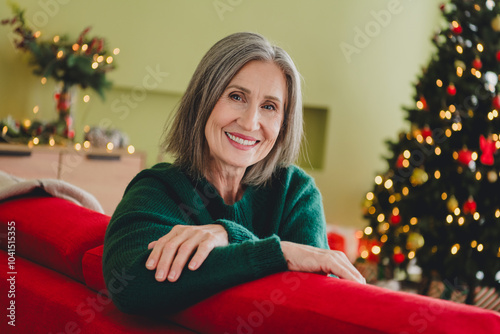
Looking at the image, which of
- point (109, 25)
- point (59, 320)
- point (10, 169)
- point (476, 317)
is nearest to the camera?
point (476, 317)

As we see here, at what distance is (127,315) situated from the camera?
1.02 metres

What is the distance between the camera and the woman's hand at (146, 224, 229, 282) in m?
0.94

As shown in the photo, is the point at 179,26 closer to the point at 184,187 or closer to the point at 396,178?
the point at 396,178

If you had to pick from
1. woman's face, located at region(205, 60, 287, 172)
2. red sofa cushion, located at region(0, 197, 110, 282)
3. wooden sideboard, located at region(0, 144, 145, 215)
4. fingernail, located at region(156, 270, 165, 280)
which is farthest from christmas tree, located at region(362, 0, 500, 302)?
fingernail, located at region(156, 270, 165, 280)

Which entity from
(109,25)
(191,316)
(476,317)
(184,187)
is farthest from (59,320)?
(109,25)

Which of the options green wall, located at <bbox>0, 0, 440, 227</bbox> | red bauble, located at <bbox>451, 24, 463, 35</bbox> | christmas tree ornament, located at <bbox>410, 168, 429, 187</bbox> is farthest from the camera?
green wall, located at <bbox>0, 0, 440, 227</bbox>

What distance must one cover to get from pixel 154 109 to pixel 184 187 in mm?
3760

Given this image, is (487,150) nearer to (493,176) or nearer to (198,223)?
(493,176)

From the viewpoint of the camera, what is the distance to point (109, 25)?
14.9ft

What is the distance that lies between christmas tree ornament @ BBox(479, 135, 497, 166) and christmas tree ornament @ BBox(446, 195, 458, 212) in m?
0.28

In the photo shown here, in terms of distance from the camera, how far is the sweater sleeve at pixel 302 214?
1.41 m

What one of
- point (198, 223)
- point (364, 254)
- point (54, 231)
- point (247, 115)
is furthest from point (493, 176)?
point (54, 231)

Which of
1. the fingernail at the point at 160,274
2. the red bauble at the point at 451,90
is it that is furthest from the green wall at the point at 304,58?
the fingernail at the point at 160,274

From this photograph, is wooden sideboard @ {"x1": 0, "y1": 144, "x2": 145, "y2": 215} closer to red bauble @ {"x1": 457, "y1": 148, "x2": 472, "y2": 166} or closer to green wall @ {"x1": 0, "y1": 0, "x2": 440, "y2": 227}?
green wall @ {"x1": 0, "y1": 0, "x2": 440, "y2": 227}
